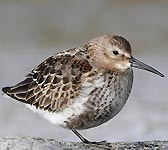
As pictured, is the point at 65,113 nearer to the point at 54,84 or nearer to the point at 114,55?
the point at 54,84

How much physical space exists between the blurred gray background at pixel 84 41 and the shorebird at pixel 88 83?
7.96 feet

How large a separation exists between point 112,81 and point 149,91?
168 inches

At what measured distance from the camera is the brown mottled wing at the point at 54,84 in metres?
6.60

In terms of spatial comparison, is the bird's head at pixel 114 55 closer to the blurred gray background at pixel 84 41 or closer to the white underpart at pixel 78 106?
the white underpart at pixel 78 106

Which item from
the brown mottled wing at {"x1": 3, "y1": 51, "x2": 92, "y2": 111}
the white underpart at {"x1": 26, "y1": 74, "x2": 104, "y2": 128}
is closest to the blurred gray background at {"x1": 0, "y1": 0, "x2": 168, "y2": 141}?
the brown mottled wing at {"x1": 3, "y1": 51, "x2": 92, "y2": 111}

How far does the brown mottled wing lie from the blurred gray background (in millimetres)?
2182

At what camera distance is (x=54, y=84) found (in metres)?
6.81

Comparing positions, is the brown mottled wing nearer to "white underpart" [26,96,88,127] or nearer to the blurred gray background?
"white underpart" [26,96,88,127]

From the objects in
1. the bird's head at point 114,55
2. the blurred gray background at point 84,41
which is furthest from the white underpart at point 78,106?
the blurred gray background at point 84,41

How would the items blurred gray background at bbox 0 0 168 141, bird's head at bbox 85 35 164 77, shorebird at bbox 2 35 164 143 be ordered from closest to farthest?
shorebird at bbox 2 35 164 143
bird's head at bbox 85 35 164 77
blurred gray background at bbox 0 0 168 141

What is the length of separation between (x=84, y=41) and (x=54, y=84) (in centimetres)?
730

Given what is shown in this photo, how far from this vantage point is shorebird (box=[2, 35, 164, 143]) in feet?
21.0

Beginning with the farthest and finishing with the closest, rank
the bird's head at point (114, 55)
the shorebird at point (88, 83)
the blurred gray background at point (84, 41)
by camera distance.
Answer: the blurred gray background at point (84, 41) < the bird's head at point (114, 55) < the shorebird at point (88, 83)

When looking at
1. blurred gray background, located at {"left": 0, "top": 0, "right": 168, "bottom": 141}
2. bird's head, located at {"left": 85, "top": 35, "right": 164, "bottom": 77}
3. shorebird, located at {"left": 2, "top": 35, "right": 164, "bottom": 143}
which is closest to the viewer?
shorebird, located at {"left": 2, "top": 35, "right": 164, "bottom": 143}
